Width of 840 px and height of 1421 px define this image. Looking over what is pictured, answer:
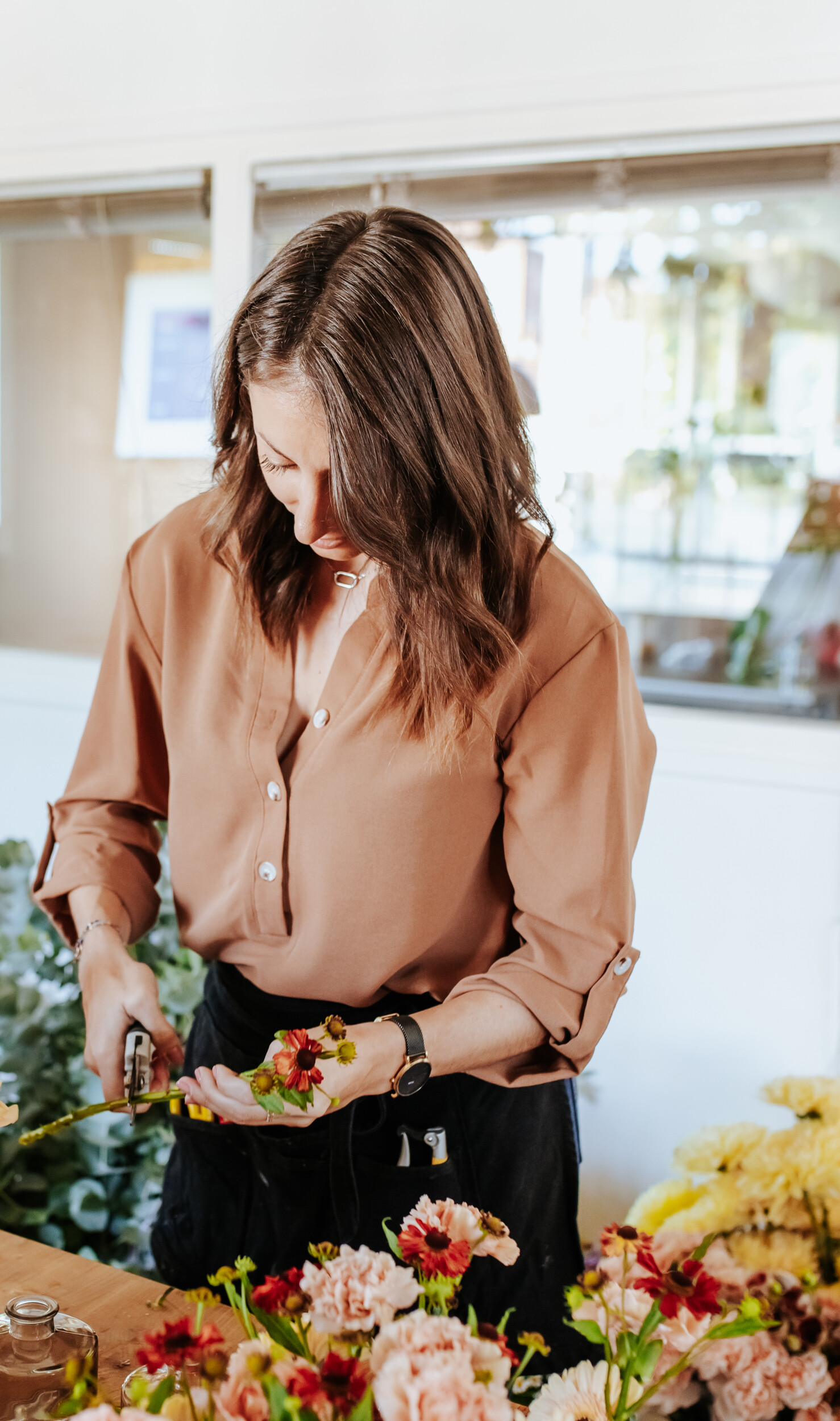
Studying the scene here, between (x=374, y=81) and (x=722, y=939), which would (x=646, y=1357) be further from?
(x=374, y=81)

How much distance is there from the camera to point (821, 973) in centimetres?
Answer: 198

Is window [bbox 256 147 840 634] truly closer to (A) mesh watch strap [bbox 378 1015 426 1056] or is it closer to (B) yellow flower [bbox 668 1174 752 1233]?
(A) mesh watch strap [bbox 378 1015 426 1056]

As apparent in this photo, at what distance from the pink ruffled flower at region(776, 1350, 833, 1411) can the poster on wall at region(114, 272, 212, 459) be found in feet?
7.00

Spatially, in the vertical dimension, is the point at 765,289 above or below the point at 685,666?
above

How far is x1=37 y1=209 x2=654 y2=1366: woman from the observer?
92cm

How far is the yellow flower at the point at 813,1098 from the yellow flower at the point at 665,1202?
0.09m

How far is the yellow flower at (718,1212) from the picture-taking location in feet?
2.40

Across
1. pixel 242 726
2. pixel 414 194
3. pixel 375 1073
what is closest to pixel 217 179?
pixel 414 194

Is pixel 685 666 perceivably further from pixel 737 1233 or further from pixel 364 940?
pixel 737 1233

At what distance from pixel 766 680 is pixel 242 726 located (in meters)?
1.83

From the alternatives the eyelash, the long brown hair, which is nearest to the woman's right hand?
the long brown hair

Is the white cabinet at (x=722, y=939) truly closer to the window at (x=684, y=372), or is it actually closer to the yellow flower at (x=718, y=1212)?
the window at (x=684, y=372)

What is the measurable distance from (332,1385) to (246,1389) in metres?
0.04

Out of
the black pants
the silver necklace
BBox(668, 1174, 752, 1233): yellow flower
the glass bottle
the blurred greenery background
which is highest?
the silver necklace
